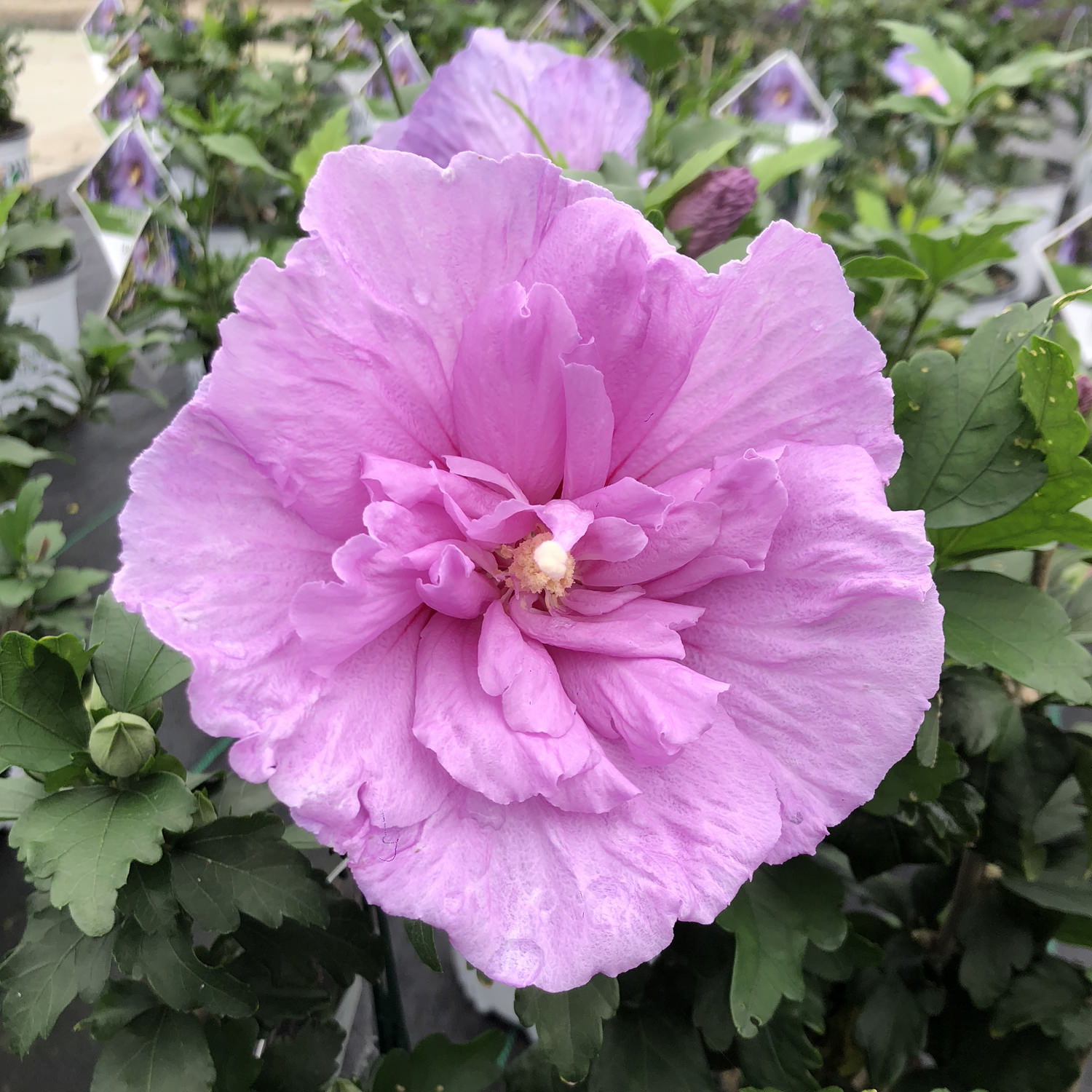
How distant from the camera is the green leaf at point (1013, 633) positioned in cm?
60

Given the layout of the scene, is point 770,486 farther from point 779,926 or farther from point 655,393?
point 779,926

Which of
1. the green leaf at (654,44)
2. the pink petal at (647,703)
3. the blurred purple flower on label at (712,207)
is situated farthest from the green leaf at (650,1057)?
the green leaf at (654,44)

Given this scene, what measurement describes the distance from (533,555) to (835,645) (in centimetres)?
15

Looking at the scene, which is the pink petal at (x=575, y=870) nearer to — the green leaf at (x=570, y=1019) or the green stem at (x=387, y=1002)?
the green leaf at (x=570, y=1019)

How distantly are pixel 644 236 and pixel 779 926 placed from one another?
46cm

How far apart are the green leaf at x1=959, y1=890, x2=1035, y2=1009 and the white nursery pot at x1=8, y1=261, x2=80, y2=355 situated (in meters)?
1.54

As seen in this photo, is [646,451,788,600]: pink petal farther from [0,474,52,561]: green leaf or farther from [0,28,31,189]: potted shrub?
[0,28,31,189]: potted shrub

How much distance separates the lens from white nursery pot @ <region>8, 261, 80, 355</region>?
5.49ft

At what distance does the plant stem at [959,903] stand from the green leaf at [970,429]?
340 millimetres

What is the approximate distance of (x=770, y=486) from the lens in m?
0.45

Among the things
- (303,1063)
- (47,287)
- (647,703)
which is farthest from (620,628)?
(47,287)

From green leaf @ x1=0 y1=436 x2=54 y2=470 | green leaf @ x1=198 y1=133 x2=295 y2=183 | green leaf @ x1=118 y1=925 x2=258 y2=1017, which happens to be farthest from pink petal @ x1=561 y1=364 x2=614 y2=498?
green leaf @ x1=0 y1=436 x2=54 y2=470

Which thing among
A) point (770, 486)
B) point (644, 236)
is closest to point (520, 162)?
point (644, 236)

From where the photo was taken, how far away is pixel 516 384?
0.47 m
